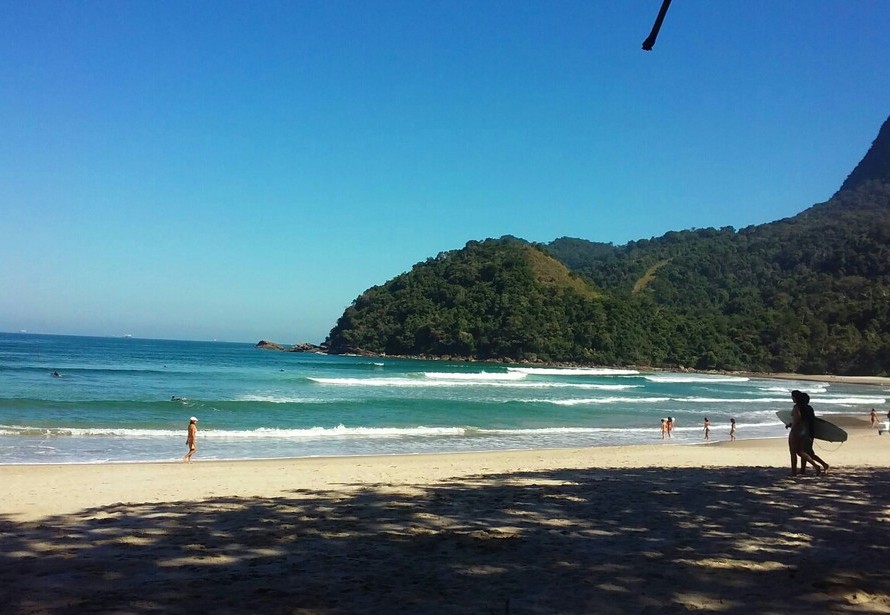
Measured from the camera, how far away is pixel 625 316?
111625mm

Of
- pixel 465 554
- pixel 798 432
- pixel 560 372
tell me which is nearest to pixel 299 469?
pixel 465 554

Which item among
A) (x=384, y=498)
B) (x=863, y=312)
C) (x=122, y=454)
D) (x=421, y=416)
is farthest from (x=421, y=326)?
(x=384, y=498)

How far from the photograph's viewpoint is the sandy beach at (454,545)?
4.29 m

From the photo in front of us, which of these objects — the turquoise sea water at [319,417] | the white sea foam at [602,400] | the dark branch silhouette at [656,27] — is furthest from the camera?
the white sea foam at [602,400]

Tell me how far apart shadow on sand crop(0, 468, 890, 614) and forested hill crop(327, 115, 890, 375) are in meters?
97.0

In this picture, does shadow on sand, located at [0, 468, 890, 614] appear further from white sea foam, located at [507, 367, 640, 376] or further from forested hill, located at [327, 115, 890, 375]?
forested hill, located at [327, 115, 890, 375]

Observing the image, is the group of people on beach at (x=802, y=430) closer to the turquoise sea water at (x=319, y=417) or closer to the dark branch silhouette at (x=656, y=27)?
the dark branch silhouette at (x=656, y=27)

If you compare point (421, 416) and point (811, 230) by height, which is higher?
point (811, 230)

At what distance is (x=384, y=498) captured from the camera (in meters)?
8.48

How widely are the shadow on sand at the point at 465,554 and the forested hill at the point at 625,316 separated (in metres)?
97.0

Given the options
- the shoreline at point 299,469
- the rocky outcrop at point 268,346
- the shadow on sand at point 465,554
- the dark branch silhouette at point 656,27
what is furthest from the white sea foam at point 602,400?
the rocky outcrop at point 268,346

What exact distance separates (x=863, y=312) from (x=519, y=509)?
370ft

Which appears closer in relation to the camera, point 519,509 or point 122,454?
point 519,509

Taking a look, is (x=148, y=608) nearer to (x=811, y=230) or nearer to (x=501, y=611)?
(x=501, y=611)
